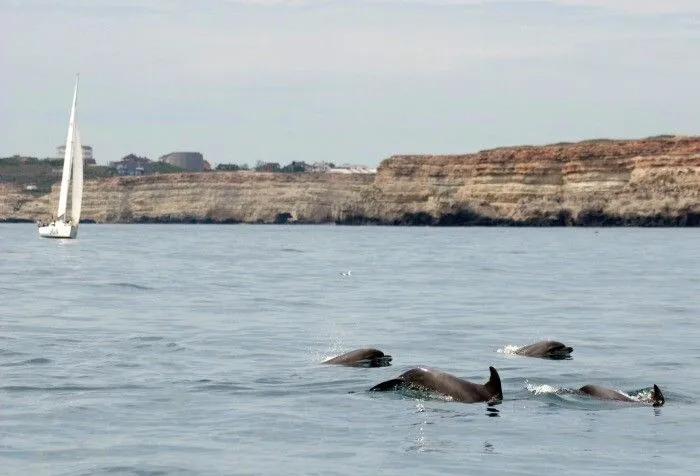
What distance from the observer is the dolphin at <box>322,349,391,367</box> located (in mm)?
20703

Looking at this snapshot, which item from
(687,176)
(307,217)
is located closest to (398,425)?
(687,176)

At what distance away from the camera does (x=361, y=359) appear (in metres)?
20.9

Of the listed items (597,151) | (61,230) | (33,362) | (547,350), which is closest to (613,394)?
(547,350)

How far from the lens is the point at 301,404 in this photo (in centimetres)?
1655

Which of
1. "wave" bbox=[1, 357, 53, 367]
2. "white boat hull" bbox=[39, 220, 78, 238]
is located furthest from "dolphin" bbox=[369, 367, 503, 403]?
"white boat hull" bbox=[39, 220, 78, 238]

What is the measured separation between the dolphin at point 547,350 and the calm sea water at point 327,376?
0.32m

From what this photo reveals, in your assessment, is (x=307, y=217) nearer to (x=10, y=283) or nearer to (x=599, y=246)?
(x=599, y=246)

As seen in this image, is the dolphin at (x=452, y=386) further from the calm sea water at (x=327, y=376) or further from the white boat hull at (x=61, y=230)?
the white boat hull at (x=61, y=230)

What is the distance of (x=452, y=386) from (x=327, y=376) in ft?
9.18

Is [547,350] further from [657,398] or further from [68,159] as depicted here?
[68,159]

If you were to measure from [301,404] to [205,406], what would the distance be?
4.00ft

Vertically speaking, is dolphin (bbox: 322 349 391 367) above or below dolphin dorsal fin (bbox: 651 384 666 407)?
below

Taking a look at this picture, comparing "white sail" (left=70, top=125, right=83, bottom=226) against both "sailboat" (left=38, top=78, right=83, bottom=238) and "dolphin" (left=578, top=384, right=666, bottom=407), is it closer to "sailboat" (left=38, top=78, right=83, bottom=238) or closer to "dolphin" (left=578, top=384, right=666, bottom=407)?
"sailboat" (left=38, top=78, right=83, bottom=238)

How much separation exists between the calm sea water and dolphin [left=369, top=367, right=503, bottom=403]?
0.27 meters
